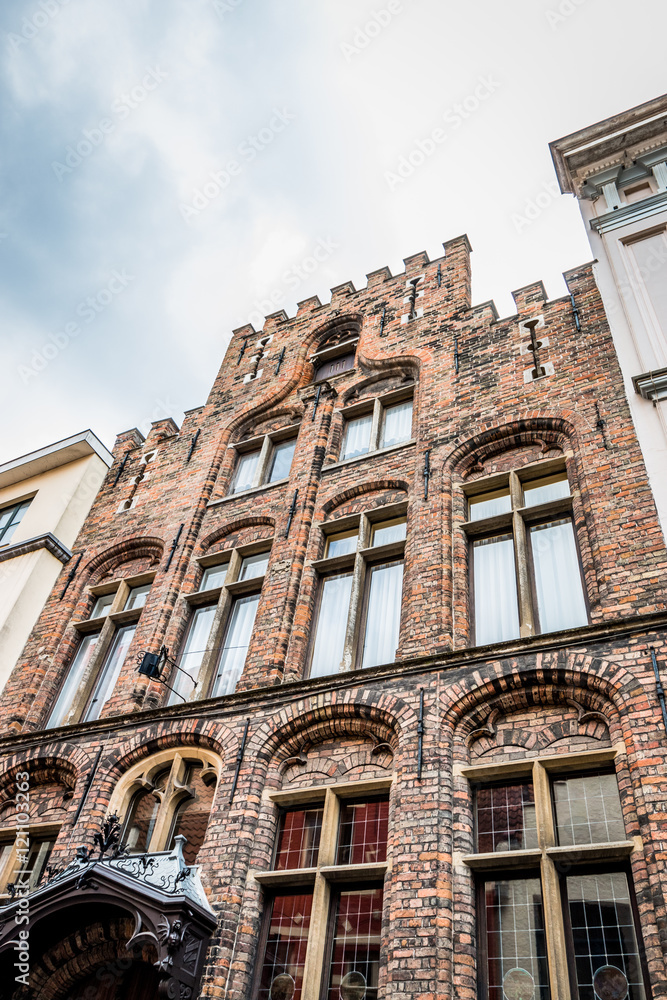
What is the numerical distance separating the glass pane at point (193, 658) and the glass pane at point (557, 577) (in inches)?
181

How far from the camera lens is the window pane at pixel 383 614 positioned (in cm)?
924

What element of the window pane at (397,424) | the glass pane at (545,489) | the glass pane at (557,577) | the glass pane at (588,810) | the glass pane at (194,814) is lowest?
the glass pane at (588,810)

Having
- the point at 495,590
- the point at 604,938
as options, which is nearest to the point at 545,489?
the point at 495,590

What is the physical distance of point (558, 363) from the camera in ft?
35.4

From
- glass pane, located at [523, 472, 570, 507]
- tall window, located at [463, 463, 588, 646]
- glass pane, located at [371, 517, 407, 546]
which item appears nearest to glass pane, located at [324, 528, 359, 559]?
glass pane, located at [371, 517, 407, 546]

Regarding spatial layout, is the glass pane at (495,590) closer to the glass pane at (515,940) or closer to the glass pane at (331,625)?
the glass pane at (331,625)

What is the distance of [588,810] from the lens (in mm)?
6695

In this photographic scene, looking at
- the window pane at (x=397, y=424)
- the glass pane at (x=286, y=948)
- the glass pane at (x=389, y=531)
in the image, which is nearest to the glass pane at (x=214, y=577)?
the glass pane at (x=389, y=531)

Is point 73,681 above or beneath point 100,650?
beneath

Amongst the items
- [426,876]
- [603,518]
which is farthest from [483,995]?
[603,518]

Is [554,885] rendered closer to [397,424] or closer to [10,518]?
[397,424]

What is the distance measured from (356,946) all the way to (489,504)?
17.5ft

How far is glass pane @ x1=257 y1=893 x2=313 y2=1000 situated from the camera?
275 inches

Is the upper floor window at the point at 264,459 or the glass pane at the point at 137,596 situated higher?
the upper floor window at the point at 264,459
